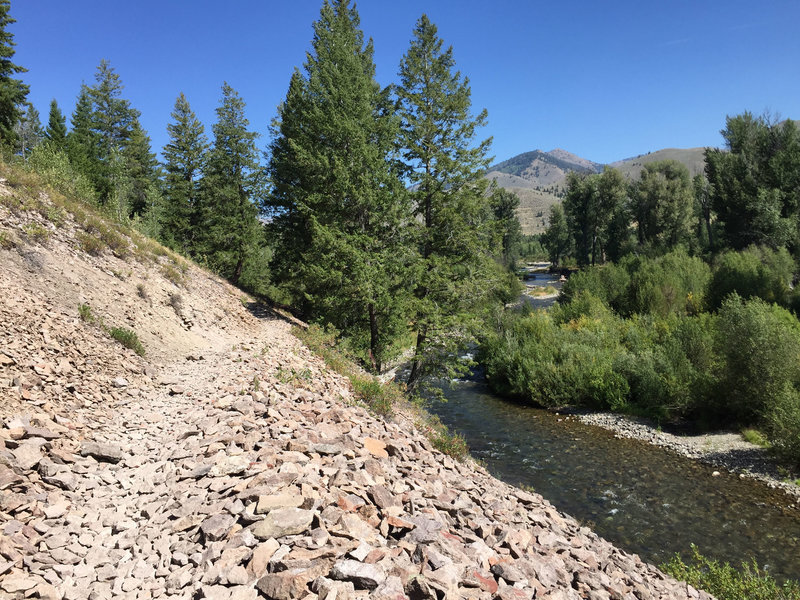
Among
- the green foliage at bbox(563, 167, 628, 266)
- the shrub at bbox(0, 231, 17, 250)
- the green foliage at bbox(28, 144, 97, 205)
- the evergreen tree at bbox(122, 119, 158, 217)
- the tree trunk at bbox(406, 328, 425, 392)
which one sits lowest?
the tree trunk at bbox(406, 328, 425, 392)

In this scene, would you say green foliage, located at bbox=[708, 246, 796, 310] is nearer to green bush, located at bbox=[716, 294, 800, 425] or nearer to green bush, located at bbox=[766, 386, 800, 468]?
green bush, located at bbox=[716, 294, 800, 425]

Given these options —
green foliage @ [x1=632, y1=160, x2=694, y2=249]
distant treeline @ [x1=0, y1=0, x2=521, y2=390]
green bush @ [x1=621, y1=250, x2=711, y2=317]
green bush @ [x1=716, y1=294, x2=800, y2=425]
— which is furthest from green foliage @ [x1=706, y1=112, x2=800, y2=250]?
Result: distant treeline @ [x1=0, y1=0, x2=521, y2=390]

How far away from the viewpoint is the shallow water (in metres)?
10.9

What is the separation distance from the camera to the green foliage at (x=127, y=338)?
396 inches

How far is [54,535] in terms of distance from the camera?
14.3ft

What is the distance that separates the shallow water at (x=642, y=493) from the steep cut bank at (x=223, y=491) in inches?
183

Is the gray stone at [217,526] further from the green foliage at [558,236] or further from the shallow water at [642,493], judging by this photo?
the green foliage at [558,236]

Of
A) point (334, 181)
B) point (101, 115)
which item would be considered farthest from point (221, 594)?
point (101, 115)

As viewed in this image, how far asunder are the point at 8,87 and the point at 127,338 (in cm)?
3068

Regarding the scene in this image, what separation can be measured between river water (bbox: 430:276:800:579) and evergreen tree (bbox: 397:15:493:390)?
525 cm

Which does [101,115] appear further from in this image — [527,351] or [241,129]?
[527,351]

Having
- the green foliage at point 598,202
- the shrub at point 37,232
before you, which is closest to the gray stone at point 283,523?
the shrub at point 37,232

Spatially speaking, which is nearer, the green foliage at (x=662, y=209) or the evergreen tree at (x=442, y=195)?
the evergreen tree at (x=442, y=195)

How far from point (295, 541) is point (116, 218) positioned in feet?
59.7
